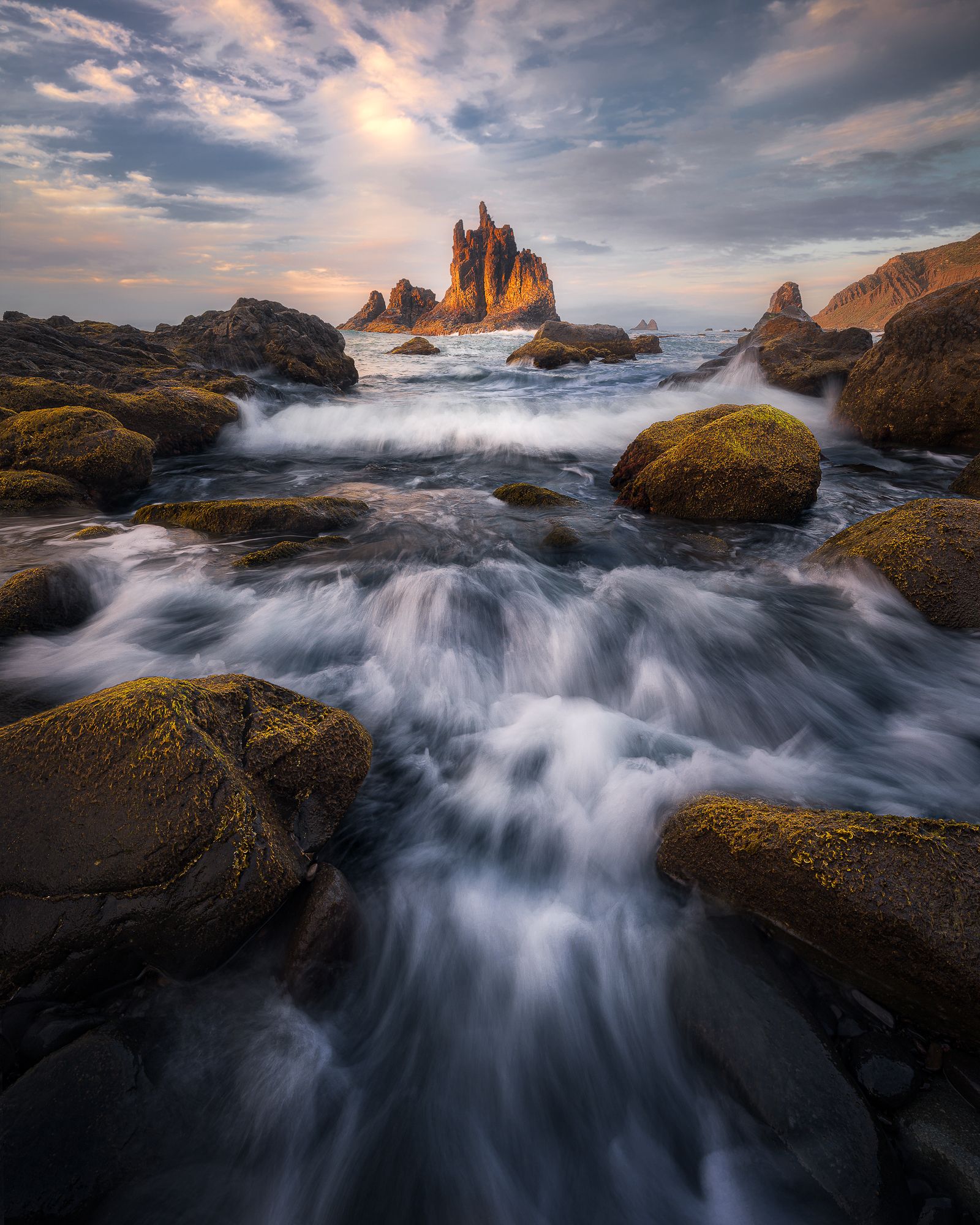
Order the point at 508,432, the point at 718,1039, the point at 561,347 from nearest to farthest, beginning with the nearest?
Answer: the point at 718,1039 → the point at 508,432 → the point at 561,347

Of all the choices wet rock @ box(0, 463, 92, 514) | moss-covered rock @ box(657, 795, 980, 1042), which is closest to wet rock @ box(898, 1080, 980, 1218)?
moss-covered rock @ box(657, 795, 980, 1042)

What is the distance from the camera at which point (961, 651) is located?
16.2 feet

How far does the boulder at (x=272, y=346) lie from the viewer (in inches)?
902

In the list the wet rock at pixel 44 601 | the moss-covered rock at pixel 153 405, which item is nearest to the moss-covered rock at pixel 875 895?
the wet rock at pixel 44 601

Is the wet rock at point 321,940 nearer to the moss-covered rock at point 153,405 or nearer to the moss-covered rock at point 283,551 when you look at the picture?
the moss-covered rock at point 283,551

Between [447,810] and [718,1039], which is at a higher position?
[718,1039]

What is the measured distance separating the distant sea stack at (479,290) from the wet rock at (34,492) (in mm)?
151020

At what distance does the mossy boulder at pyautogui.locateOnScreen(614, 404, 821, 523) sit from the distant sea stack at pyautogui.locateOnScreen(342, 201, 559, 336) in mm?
151729

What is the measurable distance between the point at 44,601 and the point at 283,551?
8.13ft

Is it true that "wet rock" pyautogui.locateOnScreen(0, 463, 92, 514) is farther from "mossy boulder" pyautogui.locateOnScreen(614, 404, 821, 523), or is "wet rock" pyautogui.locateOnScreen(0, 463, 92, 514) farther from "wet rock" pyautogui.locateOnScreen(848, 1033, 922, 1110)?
"wet rock" pyautogui.locateOnScreen(848, 1033, 922, 1110)

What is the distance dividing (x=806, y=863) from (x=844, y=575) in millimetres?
4393

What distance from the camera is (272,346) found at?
23516 millimetres

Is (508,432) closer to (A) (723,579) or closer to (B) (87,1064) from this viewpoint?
(A) (723,579)

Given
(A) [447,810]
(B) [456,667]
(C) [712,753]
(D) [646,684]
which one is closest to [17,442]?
(B) [456,667]
